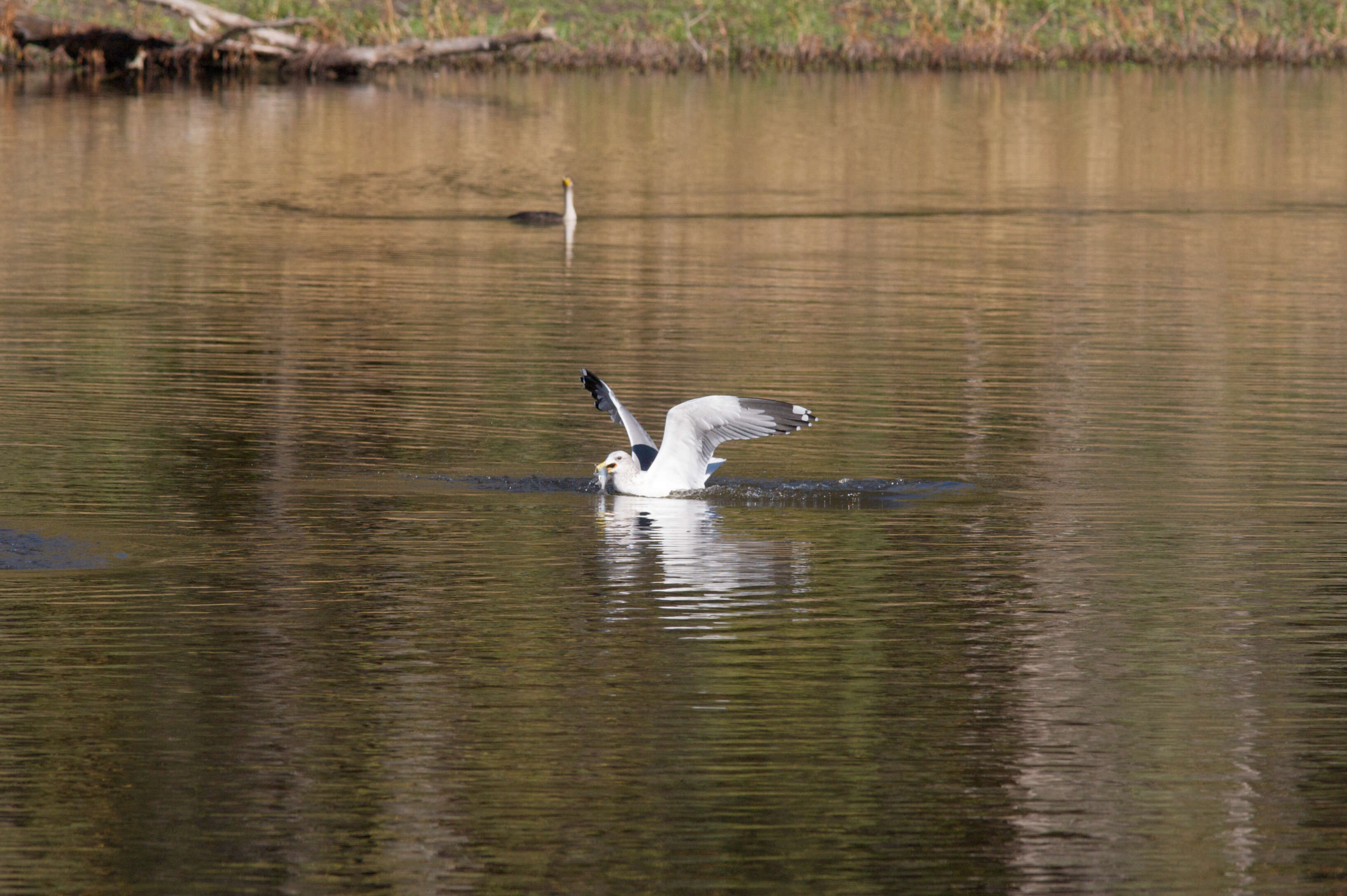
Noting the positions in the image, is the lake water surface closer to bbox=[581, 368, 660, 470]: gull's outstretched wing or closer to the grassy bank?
bbox=[581, 368, 660, 470]: gull's outstretched wing

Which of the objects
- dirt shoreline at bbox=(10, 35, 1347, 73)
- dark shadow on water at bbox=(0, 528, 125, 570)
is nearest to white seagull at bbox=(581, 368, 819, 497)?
dark shadow on water at bbox=(0, 528, 125, 570)

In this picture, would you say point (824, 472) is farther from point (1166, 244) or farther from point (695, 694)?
point (1166, 244)

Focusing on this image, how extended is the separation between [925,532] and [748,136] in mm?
34232

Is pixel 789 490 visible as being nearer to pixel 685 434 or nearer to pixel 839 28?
pixel 685 434

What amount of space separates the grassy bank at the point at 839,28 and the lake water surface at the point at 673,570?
38363 mm

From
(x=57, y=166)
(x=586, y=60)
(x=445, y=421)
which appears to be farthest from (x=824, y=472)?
(x=586, y=60)

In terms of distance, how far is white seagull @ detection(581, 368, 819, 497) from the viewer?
13992mm

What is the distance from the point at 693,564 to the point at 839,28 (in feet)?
216

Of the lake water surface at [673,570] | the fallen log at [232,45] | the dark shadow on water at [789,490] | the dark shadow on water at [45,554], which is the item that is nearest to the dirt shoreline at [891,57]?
the fallen log at [232,45]

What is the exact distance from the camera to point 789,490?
14586mm

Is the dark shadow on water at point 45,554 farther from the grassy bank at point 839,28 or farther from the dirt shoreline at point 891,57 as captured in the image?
the dirt shoreline at point 891,57

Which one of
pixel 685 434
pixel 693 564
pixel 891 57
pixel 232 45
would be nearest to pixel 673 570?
pixel 693 564

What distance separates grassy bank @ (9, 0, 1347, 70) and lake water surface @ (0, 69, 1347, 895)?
126ft

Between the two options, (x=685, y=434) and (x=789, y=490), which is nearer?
(x=685, y=434)
